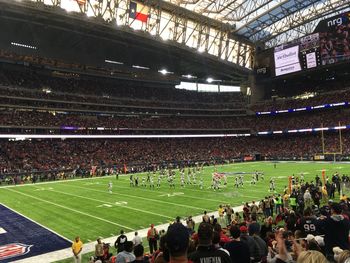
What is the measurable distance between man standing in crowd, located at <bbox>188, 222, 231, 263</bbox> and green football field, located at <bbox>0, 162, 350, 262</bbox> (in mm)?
13693

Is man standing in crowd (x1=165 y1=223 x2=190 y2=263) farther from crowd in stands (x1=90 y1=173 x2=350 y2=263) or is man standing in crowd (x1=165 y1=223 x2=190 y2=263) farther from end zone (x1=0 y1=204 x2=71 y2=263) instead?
end zone (x1=0 y1=204 x2=71 y2=263)

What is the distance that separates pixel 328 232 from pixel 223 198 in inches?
741

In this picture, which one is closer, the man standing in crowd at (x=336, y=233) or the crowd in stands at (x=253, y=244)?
the crowd in stands at (x=253, y=244)

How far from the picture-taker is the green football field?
743 inches

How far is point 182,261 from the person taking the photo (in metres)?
3.06

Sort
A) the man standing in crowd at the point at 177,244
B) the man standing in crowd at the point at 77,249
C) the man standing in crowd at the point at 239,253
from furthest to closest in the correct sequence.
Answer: the man standing in crowd at the point at 77,249, the man standing in crowd at the point at 239,253, the man standing in crowd at the point at 177,244

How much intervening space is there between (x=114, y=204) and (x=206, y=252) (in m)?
21.9

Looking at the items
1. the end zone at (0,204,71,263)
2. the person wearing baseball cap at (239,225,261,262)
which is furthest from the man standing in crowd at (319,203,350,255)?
the end zone at (0,204,71,263)

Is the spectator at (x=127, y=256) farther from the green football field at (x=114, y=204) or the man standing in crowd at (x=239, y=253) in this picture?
the green football field at (x=114, y=204)

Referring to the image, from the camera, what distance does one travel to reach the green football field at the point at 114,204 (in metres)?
18.9

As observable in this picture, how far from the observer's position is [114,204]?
24766 millimetres

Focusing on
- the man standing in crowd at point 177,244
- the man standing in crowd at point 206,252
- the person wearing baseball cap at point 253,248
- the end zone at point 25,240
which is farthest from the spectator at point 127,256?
the end zone at point 25,240

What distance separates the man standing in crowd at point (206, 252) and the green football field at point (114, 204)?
13693 millimetres

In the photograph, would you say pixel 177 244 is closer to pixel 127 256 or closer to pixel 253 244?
pixel 127 256
